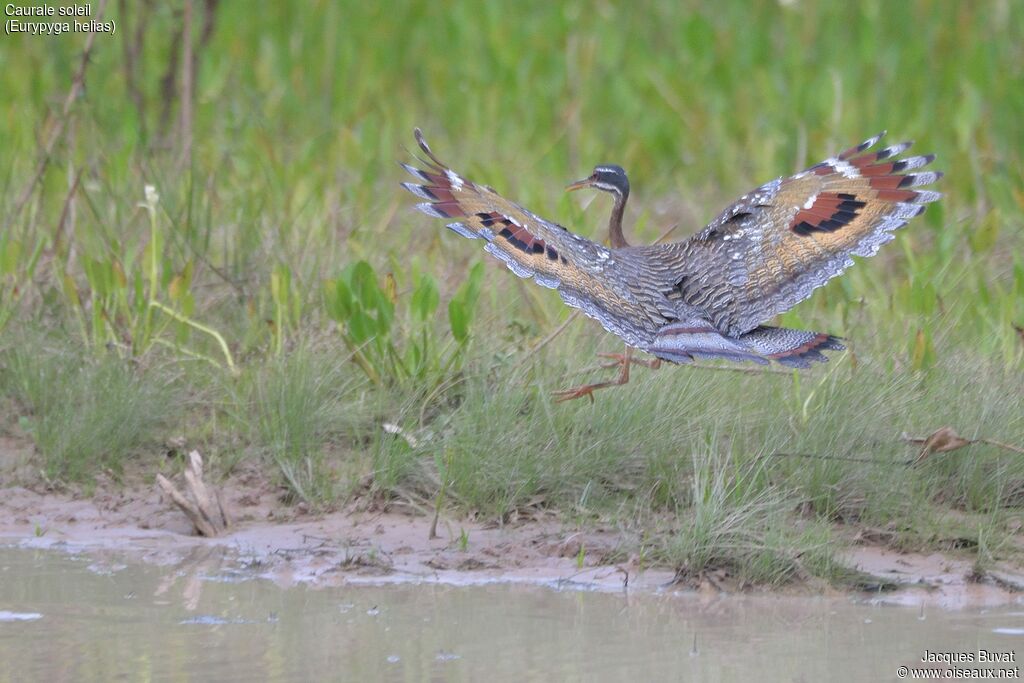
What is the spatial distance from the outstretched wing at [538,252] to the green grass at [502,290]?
0.33 metres

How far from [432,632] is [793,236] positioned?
2044 millimetres

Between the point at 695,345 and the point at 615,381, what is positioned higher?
the point at 695,345

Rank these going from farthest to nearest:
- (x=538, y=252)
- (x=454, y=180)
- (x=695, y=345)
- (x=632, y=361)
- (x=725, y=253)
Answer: (x=725, y=253) < (x=632, y=361) < (x=454, y=180) < (x=538, y=252) < (x=695, y=345)

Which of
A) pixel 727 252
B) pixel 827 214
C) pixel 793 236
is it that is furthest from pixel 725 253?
pixel 827 214

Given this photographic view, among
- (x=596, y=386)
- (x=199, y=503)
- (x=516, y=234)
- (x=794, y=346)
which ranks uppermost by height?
(x=516, y=234)

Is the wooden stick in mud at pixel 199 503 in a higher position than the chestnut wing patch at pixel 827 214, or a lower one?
lower

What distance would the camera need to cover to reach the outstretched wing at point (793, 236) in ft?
16.8

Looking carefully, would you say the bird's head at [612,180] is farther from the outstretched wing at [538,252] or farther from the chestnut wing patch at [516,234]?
the chestnut wing patch at [516,234]

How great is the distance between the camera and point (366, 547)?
15.2 feet

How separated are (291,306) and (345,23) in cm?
536

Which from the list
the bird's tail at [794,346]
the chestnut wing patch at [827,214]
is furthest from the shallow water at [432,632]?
the chestnut wing patch at [827,214]

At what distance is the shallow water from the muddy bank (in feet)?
0.34

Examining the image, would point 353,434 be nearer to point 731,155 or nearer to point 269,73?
point 731,155

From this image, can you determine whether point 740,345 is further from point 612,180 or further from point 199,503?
point 199,503
